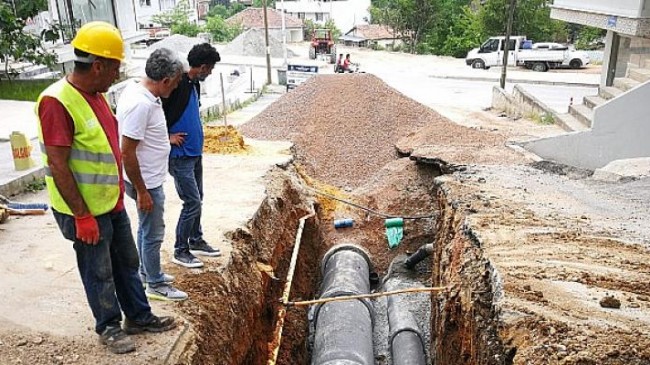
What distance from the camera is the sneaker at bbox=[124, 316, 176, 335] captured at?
4.50 m

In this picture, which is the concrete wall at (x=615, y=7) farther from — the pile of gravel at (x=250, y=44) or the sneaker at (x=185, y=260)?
the pile of gravel at (x=250, y=44)

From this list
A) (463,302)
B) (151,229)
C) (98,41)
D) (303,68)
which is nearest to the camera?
(98,41)

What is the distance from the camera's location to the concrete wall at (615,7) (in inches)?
558

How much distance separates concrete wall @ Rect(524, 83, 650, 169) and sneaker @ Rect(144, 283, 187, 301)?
1005 cm

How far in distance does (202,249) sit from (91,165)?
8.30 ft

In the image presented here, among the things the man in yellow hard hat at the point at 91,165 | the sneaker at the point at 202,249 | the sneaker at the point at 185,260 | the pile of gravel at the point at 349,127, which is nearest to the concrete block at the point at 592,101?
the pile of gravel at the point at 349,127

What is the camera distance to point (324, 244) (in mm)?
10891

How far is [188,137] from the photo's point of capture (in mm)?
5312

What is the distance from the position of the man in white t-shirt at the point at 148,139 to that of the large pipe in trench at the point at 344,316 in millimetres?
2912

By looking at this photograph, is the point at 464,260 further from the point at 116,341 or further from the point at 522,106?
the point at 522,106

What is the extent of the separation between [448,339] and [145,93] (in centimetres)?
441

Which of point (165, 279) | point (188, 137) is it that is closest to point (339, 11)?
point (188, 137)

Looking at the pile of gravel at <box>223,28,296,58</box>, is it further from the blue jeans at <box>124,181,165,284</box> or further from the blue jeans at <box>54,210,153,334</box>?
the blue jeans at <box>54,210,153,334</box>

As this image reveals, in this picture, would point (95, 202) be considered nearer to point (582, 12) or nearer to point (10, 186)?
point (10, 186)
